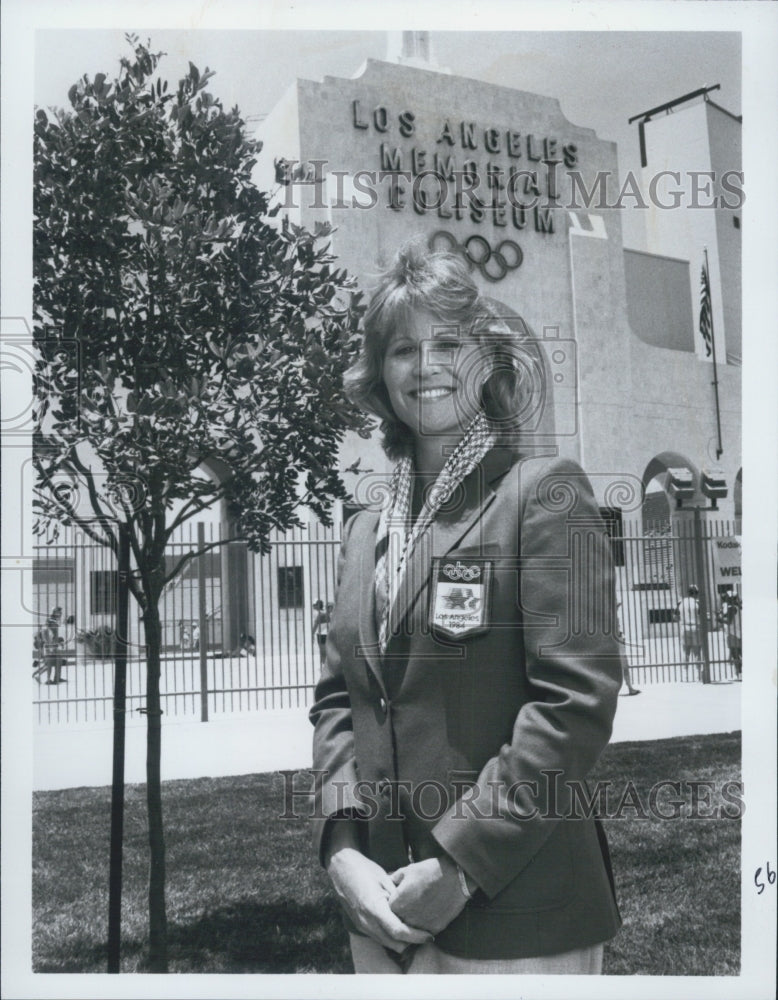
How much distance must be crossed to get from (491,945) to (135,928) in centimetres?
119

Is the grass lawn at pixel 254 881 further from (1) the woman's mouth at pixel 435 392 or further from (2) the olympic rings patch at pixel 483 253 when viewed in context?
(2) the olympic rings patch at pixel 483 253

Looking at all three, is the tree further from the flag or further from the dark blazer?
the flag

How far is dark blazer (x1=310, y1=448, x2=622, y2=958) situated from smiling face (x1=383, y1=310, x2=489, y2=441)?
0.60 ft

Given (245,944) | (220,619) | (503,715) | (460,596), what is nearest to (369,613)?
(460,596)

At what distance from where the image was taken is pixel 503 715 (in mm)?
2748

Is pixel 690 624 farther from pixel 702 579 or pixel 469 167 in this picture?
pixel 469 167

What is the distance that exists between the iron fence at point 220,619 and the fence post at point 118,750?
22 millimetres

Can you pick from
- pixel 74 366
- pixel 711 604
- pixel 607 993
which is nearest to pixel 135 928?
pixel 607 993

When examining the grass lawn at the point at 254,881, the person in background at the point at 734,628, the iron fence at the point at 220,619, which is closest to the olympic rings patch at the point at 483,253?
the iron fence at the point at 220,619

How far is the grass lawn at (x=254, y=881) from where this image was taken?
322 cm

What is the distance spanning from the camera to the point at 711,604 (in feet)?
10.8

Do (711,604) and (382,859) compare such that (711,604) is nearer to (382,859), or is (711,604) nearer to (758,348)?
(758,348)

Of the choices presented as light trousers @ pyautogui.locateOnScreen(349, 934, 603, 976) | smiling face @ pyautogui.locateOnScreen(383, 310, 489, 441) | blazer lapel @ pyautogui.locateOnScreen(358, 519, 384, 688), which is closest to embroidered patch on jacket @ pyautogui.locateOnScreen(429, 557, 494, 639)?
blazer lapel @ pyautogui.locateOnScreen(358, 519, 384, 688)

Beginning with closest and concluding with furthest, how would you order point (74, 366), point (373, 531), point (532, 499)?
point (532, 499), point (373, 531), point (74, 366)
